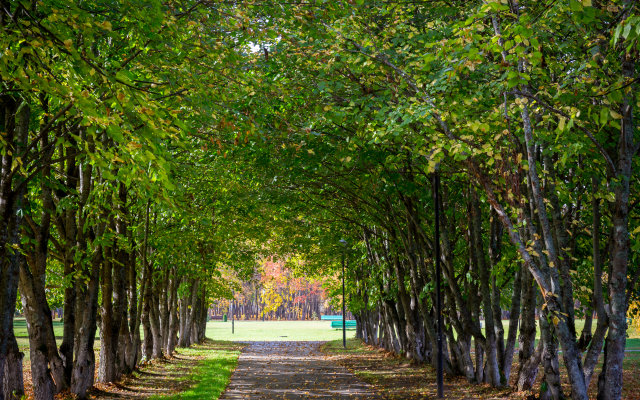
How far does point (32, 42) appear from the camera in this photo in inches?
213

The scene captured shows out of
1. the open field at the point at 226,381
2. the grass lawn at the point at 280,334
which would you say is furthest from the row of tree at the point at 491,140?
the grass lawn at the point at 280,334

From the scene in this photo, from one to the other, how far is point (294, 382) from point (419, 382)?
3.77 metres

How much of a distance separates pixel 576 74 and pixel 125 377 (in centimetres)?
1524

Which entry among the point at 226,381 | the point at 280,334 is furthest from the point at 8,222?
the point at 280,334

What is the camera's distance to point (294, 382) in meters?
19.1

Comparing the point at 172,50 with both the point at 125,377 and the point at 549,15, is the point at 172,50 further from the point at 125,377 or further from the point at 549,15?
the point at 125,377

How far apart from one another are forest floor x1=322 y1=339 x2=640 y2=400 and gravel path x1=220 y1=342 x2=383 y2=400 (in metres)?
0.54

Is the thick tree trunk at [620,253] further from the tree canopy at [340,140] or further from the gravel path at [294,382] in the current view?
the gravel path at [294,382]

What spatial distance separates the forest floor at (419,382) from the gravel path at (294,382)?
538 mm

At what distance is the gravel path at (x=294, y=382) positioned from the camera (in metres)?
15.8

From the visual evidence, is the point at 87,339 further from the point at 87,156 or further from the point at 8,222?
the point at 87,156

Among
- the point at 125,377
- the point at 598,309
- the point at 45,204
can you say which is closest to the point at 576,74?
the point at 598,309

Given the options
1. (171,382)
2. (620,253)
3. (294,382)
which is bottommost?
(294,382)

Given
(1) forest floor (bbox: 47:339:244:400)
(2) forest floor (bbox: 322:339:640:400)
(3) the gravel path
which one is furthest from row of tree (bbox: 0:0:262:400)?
(2) forest floor (bbox: 322:339:640:400)
